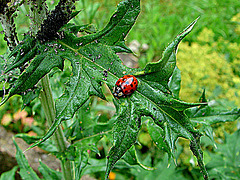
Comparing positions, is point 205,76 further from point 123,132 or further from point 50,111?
point 123,132

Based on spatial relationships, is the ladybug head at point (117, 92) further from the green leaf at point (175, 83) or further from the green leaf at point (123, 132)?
the green leaf at point (175, 83)

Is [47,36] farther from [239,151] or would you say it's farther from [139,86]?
[239,151]

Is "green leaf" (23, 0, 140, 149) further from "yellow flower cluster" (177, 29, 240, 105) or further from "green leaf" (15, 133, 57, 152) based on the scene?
"yellow flower cluster" (177, 29, 240, 105)

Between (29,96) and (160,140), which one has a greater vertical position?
(29,96)

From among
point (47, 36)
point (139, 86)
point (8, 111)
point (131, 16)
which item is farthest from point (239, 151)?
point (8, 111)

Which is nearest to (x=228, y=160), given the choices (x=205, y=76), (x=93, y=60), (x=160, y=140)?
(x=160, y=140)

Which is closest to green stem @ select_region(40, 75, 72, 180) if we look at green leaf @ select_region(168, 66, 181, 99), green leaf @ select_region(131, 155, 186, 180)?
green leaf @ select_region(168, 66, 181, 99)
